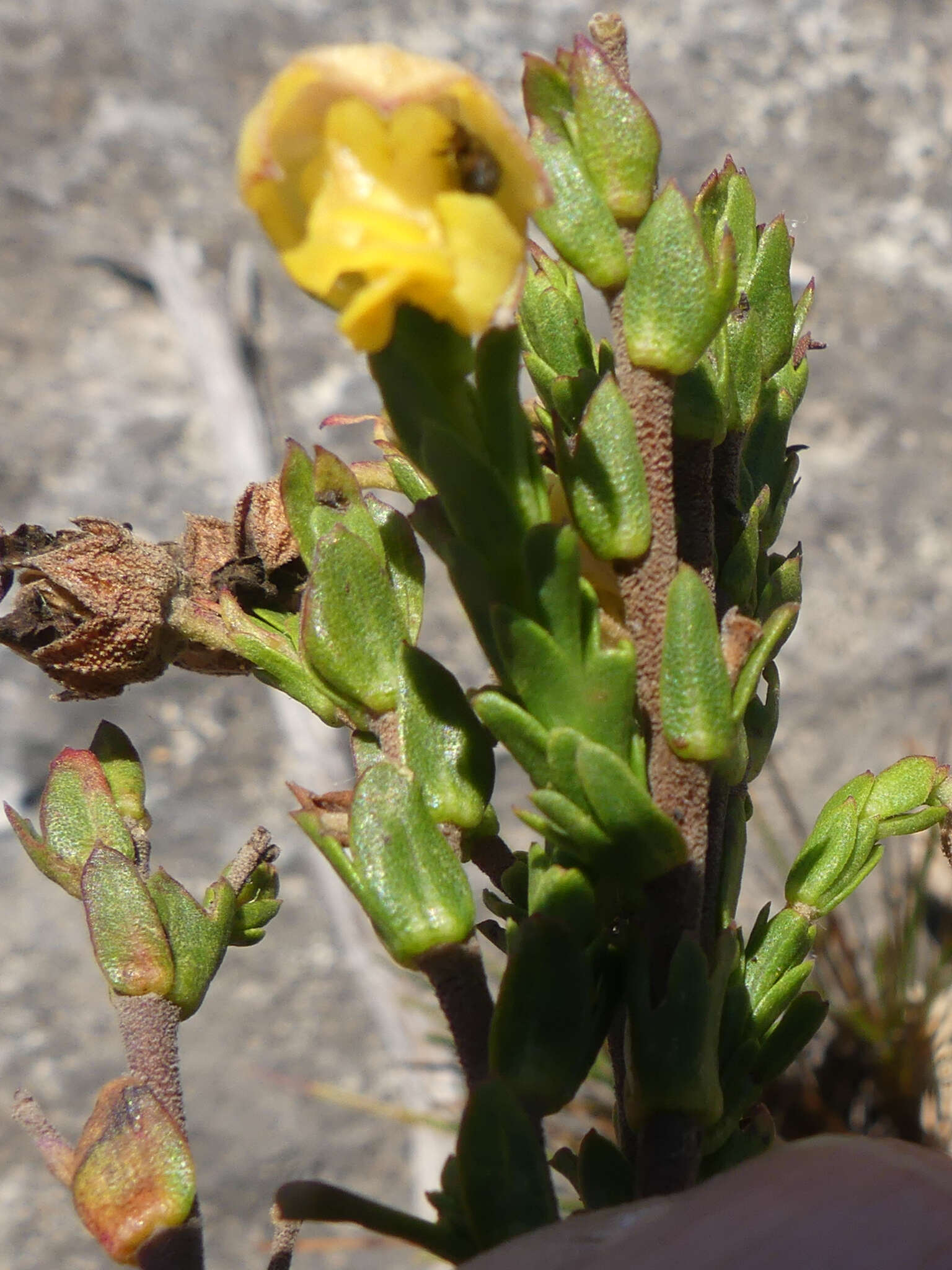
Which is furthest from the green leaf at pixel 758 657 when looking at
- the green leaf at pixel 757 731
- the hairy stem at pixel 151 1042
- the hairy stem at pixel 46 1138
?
the hairy stem at pixel 46 1138

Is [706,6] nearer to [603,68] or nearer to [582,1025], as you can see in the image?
[603,68]

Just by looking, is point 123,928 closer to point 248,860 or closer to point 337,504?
point 248,860

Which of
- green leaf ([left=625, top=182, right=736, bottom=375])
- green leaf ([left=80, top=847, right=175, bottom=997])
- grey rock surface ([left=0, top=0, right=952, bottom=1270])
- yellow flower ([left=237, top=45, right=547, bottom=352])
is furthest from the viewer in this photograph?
grey rock surface ([left=0, top=0, right=952, bottom=1270])

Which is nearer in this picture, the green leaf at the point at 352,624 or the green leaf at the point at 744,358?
the green leaf at the point at 352,624

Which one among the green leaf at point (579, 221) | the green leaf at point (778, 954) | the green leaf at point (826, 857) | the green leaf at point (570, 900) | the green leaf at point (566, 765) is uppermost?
the green leaf at point (579, 221)

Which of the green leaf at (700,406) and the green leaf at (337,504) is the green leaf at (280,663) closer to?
the green leaf at (337,504)

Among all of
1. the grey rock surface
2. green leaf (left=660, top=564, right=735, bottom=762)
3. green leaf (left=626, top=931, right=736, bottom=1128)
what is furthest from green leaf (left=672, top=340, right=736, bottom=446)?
the grey rock surface

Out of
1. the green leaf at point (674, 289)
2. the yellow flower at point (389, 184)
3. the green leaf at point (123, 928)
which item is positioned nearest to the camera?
the yellow flower at point (389, 184)

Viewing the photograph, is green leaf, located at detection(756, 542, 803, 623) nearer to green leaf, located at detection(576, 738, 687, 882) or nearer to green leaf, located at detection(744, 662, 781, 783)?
green leaf, located at detection(744, 662, 781, 783)
